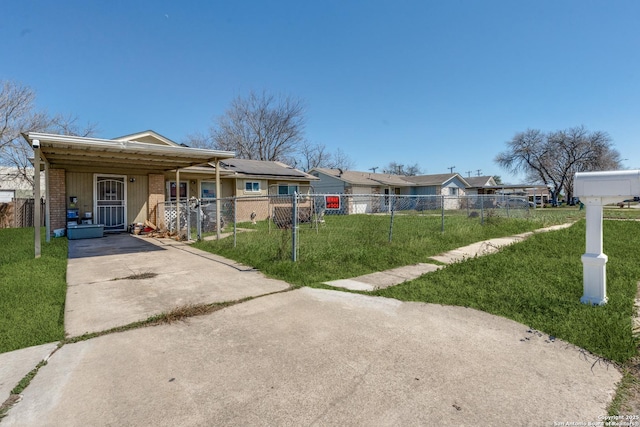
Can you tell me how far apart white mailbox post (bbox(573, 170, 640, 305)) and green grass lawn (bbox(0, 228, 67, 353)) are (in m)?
5.85

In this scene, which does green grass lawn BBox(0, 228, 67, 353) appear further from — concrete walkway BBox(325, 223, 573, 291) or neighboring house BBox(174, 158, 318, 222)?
neighboring house BBox(174, 158, 318, 222)

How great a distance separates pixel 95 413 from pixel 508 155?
5522 centimetres

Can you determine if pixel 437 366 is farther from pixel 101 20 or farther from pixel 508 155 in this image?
pixel 508 155

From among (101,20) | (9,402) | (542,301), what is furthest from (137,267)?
(101,20)

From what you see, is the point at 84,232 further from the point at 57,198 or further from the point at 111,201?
the point at 111,201

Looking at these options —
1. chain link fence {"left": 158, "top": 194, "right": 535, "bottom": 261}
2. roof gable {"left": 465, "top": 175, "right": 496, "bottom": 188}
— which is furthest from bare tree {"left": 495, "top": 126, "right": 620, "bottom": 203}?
chain link fence {"left": 158, "top": 194, "right": 535, "bottom": 261}

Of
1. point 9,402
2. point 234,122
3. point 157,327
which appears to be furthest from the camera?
point 234,122

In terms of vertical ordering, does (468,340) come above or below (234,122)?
below

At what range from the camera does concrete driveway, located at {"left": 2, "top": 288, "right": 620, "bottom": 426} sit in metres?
2.10

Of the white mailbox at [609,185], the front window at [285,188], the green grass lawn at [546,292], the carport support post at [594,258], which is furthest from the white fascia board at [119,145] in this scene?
the front window at [285,188]

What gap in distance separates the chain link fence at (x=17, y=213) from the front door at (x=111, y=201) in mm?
6045

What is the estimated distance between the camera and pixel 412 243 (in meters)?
8.30

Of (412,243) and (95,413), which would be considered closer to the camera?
(95,413)

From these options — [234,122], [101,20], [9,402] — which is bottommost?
[9,402]
